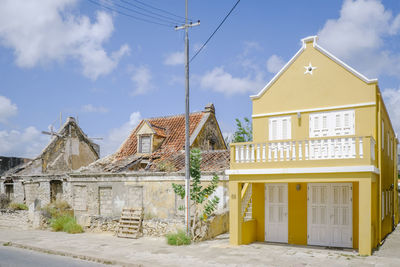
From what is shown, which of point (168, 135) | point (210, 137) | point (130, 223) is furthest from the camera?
point (210, 137)

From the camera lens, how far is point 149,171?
21.6 m

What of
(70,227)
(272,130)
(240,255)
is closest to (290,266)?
(240,255)

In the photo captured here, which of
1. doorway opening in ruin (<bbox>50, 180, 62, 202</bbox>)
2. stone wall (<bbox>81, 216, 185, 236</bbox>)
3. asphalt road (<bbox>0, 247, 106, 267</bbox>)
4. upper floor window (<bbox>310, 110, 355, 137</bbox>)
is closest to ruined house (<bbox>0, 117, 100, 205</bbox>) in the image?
doorway opening in ruin (<bbox>50, 180, 62, 202</bbox>)

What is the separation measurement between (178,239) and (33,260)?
5039 mm

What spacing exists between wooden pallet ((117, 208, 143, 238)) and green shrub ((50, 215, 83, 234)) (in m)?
2.60

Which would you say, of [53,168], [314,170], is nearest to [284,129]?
[314,170]

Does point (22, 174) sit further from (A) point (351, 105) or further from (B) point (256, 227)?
(A) point (351, 105)

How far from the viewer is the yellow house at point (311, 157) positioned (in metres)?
12.8

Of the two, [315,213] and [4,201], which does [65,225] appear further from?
[315,213]

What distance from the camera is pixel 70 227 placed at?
18.7 metres

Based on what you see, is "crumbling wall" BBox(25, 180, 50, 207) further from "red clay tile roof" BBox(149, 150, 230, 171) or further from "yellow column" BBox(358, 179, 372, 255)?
"yellow column" BBox(358, 179, 372, 255)

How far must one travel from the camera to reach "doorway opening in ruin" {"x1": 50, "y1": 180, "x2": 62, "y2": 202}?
2581cm

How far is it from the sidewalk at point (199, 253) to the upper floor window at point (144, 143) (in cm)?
895

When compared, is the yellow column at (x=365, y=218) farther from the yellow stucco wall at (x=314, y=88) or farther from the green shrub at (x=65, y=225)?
the green shrub at (x=65, y=225)
